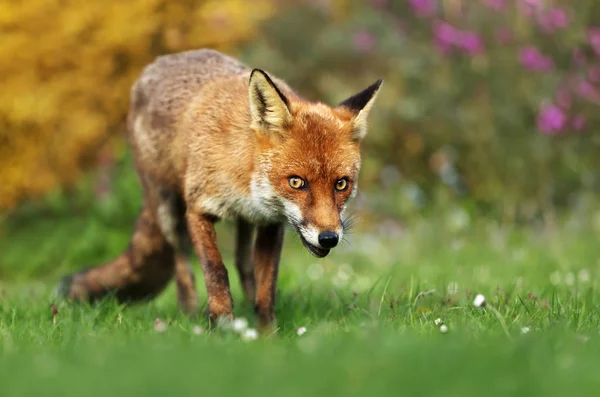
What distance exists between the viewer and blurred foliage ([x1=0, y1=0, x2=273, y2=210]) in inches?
460

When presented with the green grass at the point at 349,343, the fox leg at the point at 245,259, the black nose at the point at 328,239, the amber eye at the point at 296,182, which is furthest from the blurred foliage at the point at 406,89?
the black nose at the point at 328,239

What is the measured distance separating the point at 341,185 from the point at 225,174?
0.84 m

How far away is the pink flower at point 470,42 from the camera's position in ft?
36.6

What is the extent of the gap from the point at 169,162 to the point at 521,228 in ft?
22.1

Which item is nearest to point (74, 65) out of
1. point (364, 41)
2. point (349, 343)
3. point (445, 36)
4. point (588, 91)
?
point (364, 41)

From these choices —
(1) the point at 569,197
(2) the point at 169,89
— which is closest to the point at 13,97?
(2) the point at 169,89

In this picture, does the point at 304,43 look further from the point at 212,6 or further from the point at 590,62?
the point at 590,62

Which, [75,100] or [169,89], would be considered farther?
[75,100]

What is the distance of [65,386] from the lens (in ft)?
8.93

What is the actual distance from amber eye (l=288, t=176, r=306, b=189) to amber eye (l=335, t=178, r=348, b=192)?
0.72 feet

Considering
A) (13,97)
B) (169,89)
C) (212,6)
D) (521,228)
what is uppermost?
(169,89)

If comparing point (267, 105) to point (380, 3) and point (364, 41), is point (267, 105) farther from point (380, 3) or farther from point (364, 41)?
point (380, 3)

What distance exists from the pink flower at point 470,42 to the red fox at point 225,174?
5644mm

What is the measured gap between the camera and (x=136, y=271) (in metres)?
6.54
